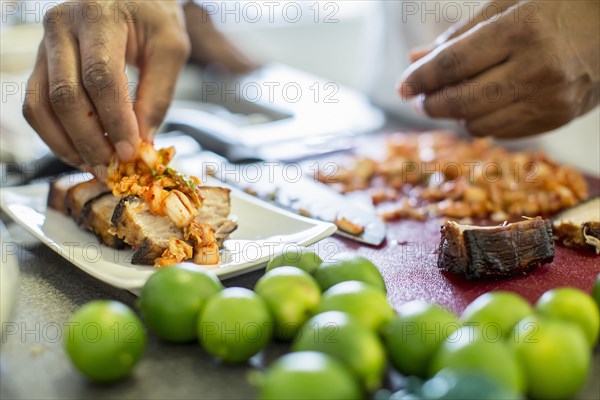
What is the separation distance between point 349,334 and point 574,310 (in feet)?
1.12

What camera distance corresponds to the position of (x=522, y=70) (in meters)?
1.69

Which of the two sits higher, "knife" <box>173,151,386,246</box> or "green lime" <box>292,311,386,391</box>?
"green lime" <box>292,311,386,391</box>

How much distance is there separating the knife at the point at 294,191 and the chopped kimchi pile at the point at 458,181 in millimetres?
122

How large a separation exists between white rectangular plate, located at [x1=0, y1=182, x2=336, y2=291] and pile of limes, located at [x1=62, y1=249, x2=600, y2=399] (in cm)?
18

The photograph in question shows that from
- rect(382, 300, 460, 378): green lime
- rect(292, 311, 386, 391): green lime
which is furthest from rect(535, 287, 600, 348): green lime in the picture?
rect(292, 311, 386, 391): green lime

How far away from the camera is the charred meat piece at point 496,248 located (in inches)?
51.0

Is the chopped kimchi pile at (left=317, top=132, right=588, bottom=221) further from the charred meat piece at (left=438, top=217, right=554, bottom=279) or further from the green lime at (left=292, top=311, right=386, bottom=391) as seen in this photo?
the green lime at (left=292, top=311, right=386, bottom=391)

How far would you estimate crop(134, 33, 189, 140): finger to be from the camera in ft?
5.45

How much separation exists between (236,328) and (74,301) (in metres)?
0.44

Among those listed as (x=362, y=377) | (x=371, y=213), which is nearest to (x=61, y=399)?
(x=362, y=377)

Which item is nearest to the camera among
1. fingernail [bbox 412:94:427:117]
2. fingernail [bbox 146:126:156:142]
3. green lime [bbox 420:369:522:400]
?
green lime [bbox 420:369:522:400]

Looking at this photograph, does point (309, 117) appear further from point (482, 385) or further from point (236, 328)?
point (482, 385)

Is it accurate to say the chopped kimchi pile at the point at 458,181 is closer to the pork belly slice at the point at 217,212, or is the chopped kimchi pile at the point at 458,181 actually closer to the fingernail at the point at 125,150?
the pork belly slice at the point at 217,212

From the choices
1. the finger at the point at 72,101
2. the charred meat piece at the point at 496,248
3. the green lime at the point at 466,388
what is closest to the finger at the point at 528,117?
the charred meat piece at the point at 496,248
